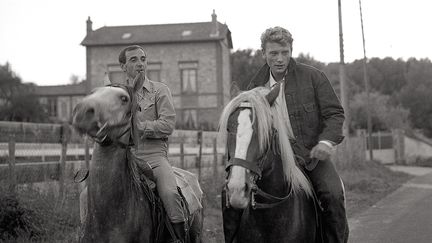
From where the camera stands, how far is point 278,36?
452cm

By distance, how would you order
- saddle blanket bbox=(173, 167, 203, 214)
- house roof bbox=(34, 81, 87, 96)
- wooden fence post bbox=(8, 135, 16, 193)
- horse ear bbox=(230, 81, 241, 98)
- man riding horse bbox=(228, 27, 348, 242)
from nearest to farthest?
horse ear bbox=(230, 81, 241, 98)
man riding horse bbox=(228, 27, 348, 242)
saddle blanket bbox=(173, 167, 203, 214)
wooden fence post bbox=(8, 135, 16, 193)
house roof bbox=(34, 81, 87, 96)

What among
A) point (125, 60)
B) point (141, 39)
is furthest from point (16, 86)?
point (125, 60)

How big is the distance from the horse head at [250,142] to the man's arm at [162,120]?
928 millimetres

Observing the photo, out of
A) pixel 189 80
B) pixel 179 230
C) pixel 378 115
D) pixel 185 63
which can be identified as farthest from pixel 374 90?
pixel 179 230

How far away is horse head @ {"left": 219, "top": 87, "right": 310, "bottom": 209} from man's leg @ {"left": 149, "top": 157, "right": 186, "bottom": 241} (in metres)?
0.99

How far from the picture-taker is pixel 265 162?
4.01 metres

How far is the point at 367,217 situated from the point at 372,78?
56774mm

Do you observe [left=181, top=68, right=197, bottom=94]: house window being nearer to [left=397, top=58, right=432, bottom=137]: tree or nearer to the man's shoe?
[left=397, top=58, right=432, bottom=137]: tree

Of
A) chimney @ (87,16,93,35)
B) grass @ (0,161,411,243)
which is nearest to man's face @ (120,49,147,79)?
grass @ (0,161,411,243)

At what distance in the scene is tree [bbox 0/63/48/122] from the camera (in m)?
41.1

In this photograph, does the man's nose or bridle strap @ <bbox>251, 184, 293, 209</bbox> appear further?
the man's nose

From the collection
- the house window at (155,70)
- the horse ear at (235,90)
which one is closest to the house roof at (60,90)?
the house window at (155,70)

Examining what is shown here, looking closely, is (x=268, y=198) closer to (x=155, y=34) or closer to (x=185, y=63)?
(x=185, y=63)

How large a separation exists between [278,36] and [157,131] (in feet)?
4.39
